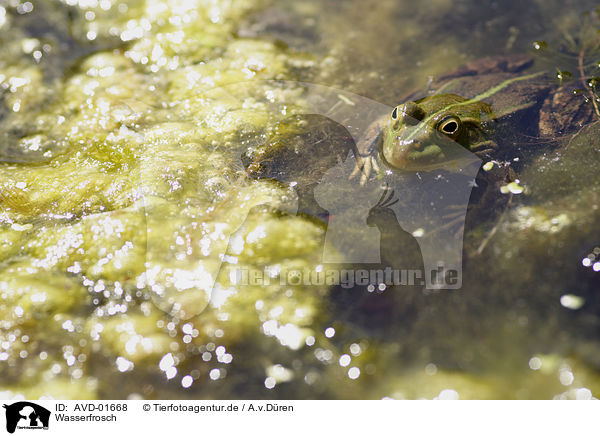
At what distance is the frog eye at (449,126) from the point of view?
2.16 metres

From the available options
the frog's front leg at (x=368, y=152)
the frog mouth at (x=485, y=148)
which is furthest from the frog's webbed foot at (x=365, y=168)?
the frog mouth at (x=485, y=148)

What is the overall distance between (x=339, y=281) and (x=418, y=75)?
143 cm

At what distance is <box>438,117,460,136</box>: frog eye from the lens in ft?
7.08

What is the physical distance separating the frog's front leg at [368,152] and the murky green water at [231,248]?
13 cm

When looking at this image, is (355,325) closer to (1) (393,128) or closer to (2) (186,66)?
(1) (393,128)

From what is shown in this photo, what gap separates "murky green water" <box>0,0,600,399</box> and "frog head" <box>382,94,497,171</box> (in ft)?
0.87

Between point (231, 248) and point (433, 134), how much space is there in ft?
3.41

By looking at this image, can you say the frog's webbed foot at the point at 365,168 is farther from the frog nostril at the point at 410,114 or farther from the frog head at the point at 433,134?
the frog nostril at the point at 410,114
